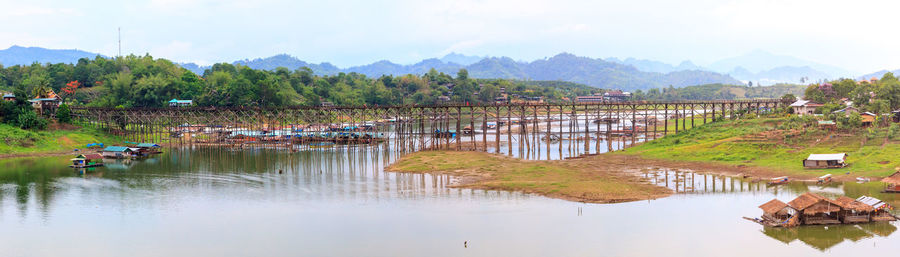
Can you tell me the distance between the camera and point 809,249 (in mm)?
31141

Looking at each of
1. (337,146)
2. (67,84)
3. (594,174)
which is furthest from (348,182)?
(67,84)

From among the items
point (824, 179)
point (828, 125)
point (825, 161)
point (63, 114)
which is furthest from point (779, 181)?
point (63, 114)

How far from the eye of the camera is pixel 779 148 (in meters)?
56.9

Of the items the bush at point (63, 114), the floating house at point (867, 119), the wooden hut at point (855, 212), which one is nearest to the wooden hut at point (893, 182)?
the wooden hut at point (855, 212)

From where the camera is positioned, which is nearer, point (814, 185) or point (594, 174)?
point (814, 185)

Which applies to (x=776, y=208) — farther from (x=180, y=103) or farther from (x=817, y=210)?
(x=180, y=103)

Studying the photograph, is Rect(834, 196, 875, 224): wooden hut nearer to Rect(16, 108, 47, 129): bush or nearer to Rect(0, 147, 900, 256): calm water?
Rect(0, 147, 900, 256): calm water

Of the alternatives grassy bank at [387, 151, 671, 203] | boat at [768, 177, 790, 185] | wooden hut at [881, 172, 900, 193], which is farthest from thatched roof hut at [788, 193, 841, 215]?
boat at [768, 177, 790, 185]

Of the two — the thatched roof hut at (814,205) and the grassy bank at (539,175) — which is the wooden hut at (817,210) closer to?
the thatched roof hut at (814,205)

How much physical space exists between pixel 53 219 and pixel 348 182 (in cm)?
1945

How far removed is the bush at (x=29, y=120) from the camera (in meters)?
74.4

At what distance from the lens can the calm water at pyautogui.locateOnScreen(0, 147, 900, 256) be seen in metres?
31.9

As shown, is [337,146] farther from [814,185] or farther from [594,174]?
[814,185]

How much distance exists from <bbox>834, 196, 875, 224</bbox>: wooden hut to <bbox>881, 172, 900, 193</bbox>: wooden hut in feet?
26.1
